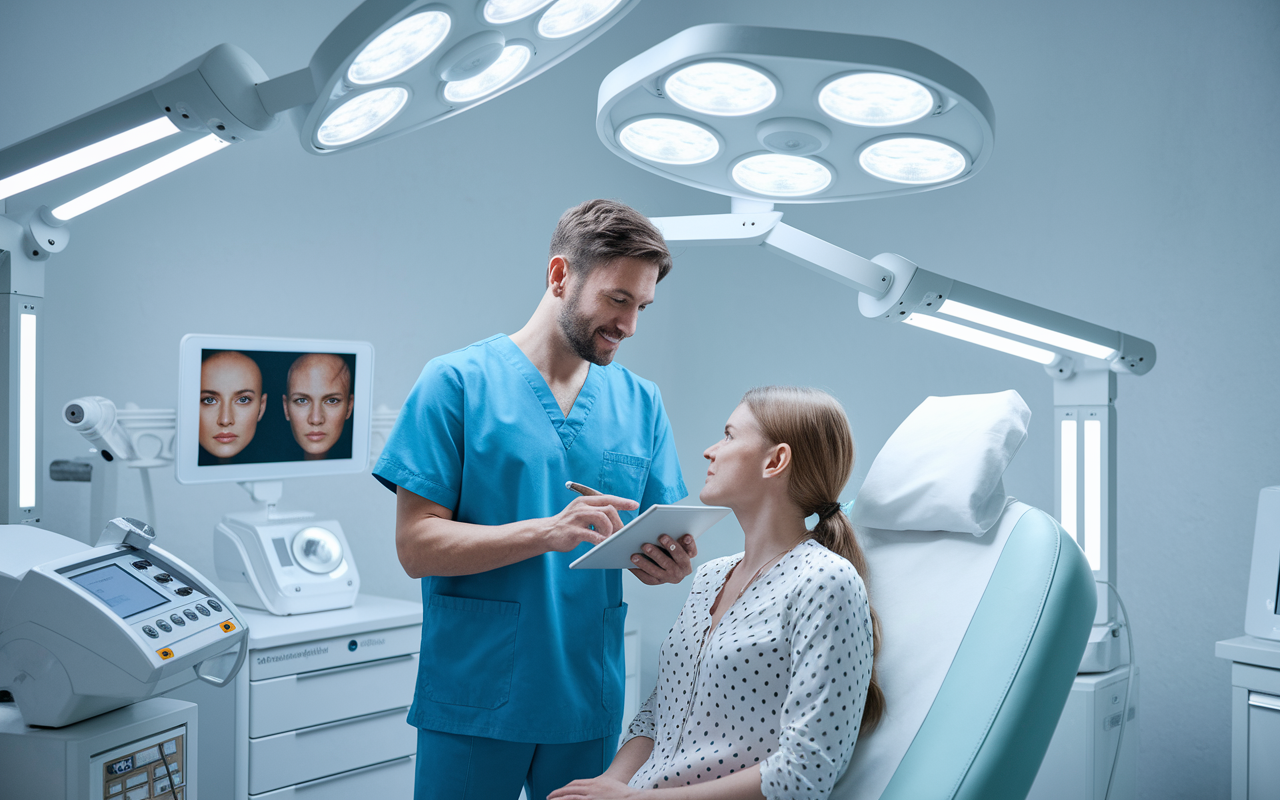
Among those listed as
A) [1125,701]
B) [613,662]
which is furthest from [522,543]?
[1125,701]

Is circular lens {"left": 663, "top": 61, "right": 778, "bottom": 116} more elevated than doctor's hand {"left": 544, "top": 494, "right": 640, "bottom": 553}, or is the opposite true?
circular lens {"left": 663, "top": 61, "right": 778, "bottom": 116}

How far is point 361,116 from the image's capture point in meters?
1.09

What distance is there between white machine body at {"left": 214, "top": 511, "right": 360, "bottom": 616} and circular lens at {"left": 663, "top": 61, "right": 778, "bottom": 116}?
1.55 metres

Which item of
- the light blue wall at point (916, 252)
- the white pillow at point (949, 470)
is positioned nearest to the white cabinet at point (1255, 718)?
the light blue wall at point (916, 252)

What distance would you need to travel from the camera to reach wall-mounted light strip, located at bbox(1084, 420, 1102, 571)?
1.78 meters

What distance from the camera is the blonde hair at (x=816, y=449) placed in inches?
51.5

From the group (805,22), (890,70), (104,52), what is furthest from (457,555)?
(805,22)

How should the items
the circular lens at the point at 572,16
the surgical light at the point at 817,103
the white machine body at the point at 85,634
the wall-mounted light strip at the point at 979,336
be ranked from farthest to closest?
the wall-mounted light strip at the point at 979,336 → the white machine body at the point at 85,634 → the circular lens at the point at 572,16 → the surgical light at the point at 817,103

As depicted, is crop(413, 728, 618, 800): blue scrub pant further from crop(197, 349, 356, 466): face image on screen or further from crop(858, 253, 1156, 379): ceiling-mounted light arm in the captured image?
crop(197, 349, 356, 466): face image on screen

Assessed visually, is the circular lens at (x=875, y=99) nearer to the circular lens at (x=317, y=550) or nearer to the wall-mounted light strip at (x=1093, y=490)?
the wall-mounted light strip at (x=1093, y=490)

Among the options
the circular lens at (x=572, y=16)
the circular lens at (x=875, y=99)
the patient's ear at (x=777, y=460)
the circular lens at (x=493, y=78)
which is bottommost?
the patient's ear at (x=777, y=460)

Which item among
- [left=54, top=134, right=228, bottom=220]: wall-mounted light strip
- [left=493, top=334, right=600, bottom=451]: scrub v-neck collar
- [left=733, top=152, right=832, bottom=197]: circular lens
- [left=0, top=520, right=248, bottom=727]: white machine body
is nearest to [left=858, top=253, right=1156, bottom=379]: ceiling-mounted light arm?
[left=733, top=152, right=832, bottom=197]: circular lens

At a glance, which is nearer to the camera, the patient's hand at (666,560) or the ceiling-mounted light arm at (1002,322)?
the patient's hand at (666,560)

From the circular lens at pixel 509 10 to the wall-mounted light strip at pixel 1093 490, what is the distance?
139cm
